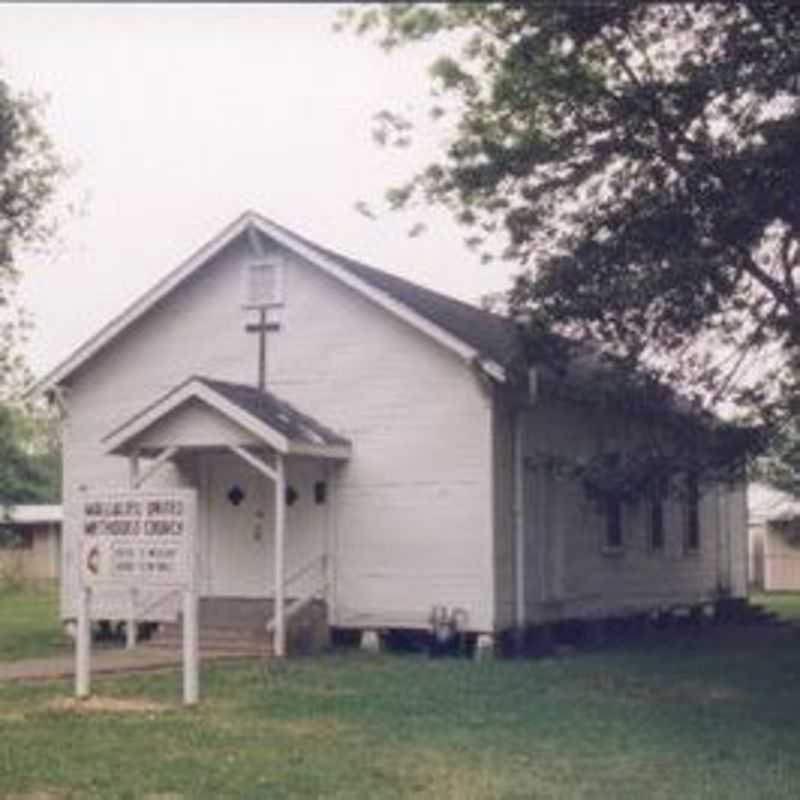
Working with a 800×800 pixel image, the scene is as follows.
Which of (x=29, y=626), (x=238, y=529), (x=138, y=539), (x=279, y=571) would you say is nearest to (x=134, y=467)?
(x=238, y=529)

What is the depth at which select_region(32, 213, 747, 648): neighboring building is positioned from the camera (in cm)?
2344

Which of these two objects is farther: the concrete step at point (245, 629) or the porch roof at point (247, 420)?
the concrete step at point (245, 629)

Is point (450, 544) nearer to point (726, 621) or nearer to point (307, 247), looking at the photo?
point (307, 247)

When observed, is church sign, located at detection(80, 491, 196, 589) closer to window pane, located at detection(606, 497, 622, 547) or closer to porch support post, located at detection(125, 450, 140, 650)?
porch support post, located at detection(125, 450, 140, 650)

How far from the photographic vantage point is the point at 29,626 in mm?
31562

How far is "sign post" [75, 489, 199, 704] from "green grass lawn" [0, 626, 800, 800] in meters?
0.72

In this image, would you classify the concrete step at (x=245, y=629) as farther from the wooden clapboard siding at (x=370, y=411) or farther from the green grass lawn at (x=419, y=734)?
the green grass lawn at (x=419, y=734)

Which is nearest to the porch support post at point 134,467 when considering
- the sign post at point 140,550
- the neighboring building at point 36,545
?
the sign post at point 140,550

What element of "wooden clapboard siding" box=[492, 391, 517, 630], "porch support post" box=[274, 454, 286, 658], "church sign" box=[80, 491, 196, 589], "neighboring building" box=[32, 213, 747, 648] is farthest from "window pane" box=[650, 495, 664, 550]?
"church sign" box=[80, 491, 196, 589]

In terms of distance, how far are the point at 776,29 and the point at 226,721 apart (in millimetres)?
8940

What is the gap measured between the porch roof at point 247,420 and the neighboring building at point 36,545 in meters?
38.3

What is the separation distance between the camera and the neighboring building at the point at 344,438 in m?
23.4

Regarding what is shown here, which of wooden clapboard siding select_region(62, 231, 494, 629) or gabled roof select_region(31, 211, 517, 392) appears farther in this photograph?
wooden clapboard siding select_region(62, 231, 494, 629)

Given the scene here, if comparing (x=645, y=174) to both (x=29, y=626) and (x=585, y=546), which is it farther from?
A: (x=29, y=626)
